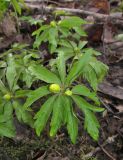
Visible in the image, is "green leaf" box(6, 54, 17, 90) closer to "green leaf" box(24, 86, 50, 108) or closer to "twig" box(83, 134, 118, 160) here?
"green leaf" box(24, 86, 50, 108)

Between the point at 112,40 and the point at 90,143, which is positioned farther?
the point at 112,40

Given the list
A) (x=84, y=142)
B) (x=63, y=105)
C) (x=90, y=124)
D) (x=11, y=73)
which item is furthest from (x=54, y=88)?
(x=84, y=142)

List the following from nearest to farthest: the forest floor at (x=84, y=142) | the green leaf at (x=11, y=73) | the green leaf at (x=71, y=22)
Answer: the green leaf at (x=11, y=73) → the forest floor at (x=84, y=142) → the green leaf at (x=71, y=22)

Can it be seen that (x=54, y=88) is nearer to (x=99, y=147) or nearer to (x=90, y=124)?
(x=90, y=124)

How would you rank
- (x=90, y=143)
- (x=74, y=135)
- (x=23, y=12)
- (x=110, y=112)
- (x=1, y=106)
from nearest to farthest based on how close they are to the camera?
(x=74, y=135), (x=1, y=106), (x=90, y=143), (x=110, y=112), (x=23, y=12)

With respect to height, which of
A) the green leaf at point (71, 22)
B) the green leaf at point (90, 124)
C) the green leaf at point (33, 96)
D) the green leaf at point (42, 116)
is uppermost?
the green leaf at point (71, 22)

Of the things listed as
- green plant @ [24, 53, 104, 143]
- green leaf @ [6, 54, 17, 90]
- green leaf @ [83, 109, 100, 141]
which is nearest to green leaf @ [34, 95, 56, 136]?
green plant @ [24, 53, 104, 143]

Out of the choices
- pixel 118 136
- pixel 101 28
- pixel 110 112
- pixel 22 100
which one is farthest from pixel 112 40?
pixel 22 100

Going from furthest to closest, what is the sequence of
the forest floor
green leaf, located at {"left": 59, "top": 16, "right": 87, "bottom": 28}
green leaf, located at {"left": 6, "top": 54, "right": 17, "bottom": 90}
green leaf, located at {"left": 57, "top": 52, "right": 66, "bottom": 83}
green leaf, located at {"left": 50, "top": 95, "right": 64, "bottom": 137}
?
green leaf, located at {"left": 59, "top": 16, "right": 87, "bottom": 28} < the forest floor < green leaf, located at {"left": 6, "top": 54, "right": 17, "bottom": 90} < green leaf, located at {"left": 57, "top": 52, "right": 66, "bottom": 83} < green leaf, located at {"left": 50, "top": 95, "right": 64, "bottom": 137}

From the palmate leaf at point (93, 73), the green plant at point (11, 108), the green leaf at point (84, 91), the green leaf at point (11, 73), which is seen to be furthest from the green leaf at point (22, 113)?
the palmate leaf at point (93, 73)

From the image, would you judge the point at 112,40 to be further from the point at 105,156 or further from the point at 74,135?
the point at 74,135

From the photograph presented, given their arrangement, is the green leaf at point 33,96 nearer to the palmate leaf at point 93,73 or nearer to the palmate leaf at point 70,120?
the palmate leaf at point 70,120
